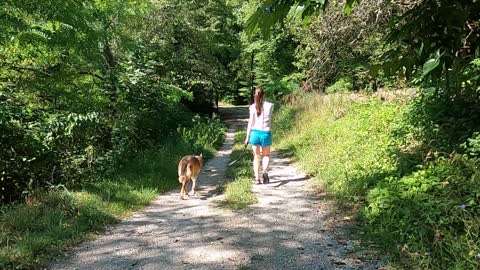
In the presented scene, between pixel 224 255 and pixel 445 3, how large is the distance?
3174 millimetres

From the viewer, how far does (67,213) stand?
5.85m

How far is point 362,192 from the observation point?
6125 mm

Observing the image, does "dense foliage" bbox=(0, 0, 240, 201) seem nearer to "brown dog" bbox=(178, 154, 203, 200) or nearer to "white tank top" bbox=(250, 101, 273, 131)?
"brown dog" bbox=(178, 154, 203, 200)

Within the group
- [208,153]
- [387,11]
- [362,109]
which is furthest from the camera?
[208,153]

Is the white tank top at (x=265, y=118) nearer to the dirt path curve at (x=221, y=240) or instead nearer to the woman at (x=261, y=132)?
the woman at (x=261, y=132)

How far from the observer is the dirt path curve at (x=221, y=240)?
4.33 m

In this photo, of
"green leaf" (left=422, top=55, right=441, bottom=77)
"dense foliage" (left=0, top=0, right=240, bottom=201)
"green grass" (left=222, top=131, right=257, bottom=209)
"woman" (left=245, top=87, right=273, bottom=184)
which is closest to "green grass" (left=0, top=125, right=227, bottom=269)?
"dense foliage" (left=0, top=0, right=240, bottom=201)

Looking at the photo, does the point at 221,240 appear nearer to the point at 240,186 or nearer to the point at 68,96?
the point at 240,186

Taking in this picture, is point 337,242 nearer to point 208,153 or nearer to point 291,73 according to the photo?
point 208,153

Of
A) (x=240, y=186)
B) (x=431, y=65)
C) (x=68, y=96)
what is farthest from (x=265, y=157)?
(x=431, y=65)

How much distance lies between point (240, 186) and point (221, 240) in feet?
9.20

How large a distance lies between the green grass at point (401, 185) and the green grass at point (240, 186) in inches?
50.2

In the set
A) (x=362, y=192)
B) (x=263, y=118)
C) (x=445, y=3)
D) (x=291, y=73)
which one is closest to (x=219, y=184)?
(x=263, y=118)

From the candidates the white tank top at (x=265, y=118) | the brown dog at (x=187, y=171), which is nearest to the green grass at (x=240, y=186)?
the brown dog at (x=187, y=171)
